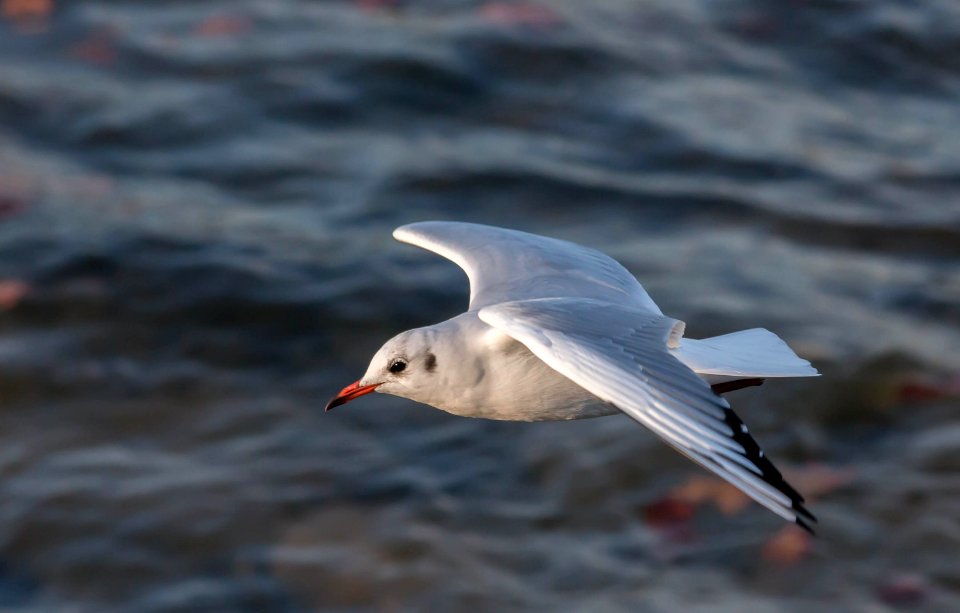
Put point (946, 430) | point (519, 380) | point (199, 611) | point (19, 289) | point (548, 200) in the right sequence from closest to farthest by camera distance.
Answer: point (519, 380)
point (199, 611)
point (946, 430)
point (19, 289)
point (548, 200)

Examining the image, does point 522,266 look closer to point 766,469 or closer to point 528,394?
point 528,394

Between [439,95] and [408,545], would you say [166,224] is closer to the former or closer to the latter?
[439,95]

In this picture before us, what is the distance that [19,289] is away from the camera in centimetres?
923

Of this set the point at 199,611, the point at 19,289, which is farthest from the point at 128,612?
the point at 19,289

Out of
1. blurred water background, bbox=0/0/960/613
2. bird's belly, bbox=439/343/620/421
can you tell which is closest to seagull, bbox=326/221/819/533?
bird's belly, bbox=439/343/620/421

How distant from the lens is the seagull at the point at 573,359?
3.46 m

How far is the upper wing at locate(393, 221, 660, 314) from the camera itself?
4859 millimetres

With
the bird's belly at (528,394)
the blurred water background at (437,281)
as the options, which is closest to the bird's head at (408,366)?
the bird's belly at (528,394)

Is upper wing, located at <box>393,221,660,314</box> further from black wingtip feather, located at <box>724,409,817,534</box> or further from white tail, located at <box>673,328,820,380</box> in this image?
black wingtip feather, located at <box>724,409,817,534</box>

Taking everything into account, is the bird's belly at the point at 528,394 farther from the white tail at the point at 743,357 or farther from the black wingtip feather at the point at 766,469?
the black wingtip feather at the point at 766,469

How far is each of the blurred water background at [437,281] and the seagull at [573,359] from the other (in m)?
2.45

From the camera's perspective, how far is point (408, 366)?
4.47m

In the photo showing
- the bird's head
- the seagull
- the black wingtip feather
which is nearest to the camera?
the black wingtip feather

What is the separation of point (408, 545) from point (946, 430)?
319 centimetres
